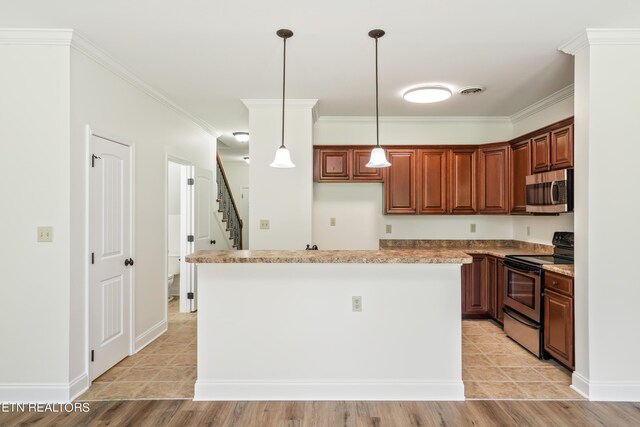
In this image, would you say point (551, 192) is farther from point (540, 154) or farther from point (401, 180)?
point (401, 180)

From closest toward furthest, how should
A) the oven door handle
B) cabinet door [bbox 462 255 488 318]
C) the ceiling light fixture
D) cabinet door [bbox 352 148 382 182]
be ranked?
the oven door handle < cabinet door [bbox 462 255 488 318] < cabinet door [bbox 352 148 382 182] < the ceiling light fixture

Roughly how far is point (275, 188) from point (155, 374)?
2.13m

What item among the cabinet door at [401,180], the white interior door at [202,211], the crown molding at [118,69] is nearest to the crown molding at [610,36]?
the cabinet door at [401,180]

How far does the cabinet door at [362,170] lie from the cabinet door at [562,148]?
1.84 metres

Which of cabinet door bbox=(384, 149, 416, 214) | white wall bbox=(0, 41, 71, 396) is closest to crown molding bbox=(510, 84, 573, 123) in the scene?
cabinet door bbox=(384, 149, 416, 214)

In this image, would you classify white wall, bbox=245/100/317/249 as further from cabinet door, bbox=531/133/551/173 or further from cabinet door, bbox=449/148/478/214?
cabinet door, bbox=531/133/551/173

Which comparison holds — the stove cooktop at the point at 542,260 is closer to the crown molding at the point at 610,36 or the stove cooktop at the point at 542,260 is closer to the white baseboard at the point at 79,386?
the crown molding at the point at 610,36

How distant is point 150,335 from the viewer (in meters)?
3.65

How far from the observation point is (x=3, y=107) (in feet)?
8.10

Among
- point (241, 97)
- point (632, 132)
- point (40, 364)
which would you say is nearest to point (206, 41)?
point (241, 97)

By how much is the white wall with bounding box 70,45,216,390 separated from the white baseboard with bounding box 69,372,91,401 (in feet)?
0.20

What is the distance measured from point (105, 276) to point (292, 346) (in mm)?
1691

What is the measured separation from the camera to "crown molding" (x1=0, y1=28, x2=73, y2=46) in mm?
2465

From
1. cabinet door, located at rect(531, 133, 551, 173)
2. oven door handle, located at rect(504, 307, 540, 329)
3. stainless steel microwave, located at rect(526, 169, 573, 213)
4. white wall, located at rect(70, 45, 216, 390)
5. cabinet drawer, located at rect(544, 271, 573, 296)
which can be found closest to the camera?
white wall, located at rect(70, 45, 216, 390)
